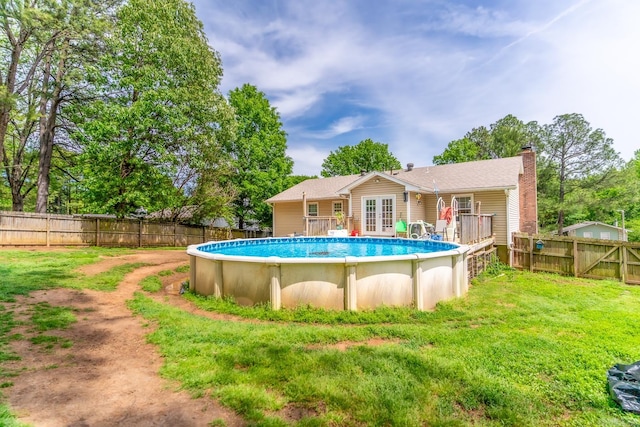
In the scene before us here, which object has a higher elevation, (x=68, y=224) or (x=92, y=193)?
(x=92, y=193)

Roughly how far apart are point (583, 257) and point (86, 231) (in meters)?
22.1

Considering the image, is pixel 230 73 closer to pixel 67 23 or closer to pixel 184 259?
pixel 67 23

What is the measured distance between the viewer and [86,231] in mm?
15344

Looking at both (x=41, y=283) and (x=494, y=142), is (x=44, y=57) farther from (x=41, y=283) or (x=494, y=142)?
(x=494, y=142)

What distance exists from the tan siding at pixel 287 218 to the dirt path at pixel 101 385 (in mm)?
15713

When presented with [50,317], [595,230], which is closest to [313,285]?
[50,317]

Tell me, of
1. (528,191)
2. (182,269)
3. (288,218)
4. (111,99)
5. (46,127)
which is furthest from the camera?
(288,218)

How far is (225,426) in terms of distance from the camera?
233 centimetres

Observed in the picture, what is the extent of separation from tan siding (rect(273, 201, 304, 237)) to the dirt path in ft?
51.6

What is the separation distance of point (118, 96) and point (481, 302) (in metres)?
20.0

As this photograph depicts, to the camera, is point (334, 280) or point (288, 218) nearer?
point (334, 280)

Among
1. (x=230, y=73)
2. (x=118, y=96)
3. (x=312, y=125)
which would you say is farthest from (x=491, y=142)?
(x=118, y=96)

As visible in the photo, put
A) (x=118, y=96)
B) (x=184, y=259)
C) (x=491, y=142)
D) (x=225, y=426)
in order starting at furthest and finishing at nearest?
(x=491, y=142)
(x=118, y=96)
(x=184, y=259)
(x=225, y=426)

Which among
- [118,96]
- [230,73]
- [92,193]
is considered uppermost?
[230,73]
